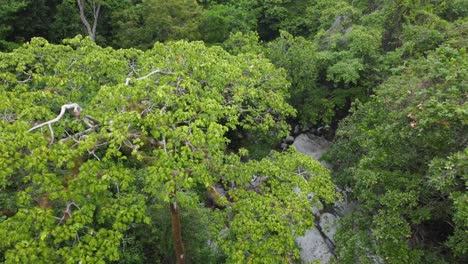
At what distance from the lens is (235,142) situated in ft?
47.1

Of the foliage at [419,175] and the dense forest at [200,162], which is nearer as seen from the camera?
the dense forest at [200,162]

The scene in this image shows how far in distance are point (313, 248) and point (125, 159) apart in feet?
28.2

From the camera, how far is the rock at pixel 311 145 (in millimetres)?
16656

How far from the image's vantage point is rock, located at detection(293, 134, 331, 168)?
16.7 m

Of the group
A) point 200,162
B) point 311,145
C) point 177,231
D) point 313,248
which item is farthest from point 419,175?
point 311,145

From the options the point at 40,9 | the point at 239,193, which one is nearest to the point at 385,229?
the point at 239,193

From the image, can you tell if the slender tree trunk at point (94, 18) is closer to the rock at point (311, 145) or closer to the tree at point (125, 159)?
the tree at point (125, 159)

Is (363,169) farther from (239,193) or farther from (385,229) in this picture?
(239,193)

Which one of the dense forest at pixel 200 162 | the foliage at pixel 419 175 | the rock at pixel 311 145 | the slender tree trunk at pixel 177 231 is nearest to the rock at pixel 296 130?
the rock at pixel 311 145

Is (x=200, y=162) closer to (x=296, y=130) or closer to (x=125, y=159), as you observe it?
(x=125, y=159)

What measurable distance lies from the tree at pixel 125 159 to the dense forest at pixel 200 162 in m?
0.03

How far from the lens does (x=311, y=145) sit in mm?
17172

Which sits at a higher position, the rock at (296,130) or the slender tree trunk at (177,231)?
the slender tree trunk at (177,231)

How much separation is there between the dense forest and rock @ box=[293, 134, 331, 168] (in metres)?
2.88
